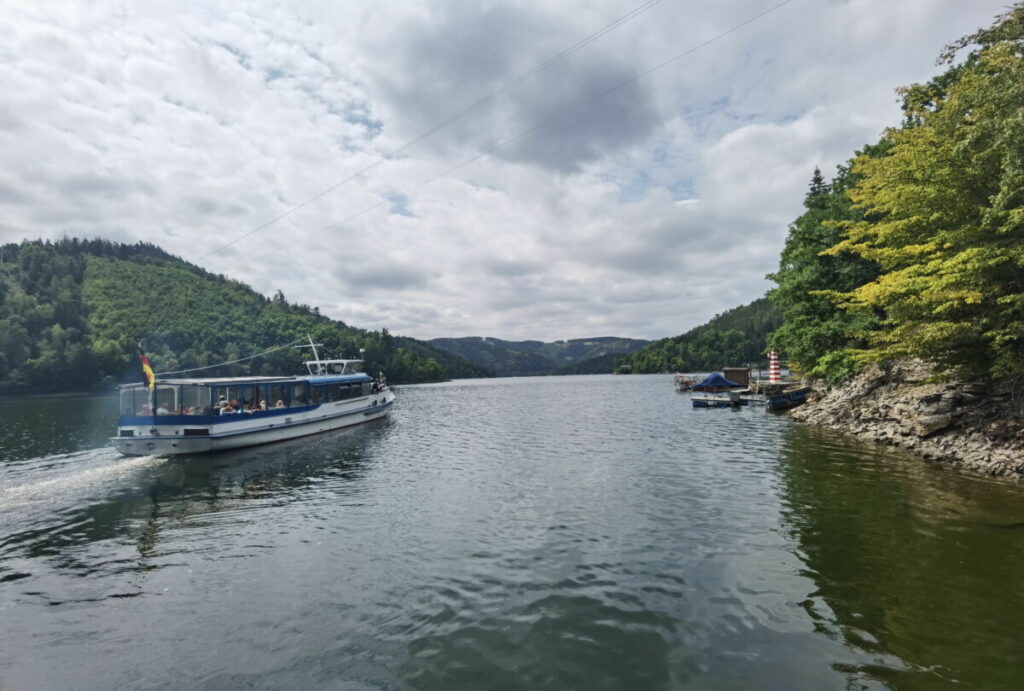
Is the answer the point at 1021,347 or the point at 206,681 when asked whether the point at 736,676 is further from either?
the point at 1021,347

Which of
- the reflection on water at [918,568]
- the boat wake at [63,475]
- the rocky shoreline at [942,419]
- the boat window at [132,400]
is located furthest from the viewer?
the boat window at [132,400]

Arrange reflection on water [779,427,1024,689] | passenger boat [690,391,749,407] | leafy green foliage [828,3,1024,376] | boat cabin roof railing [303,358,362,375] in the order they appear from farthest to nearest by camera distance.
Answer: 1. passenger boat [690,391,749,407]
2. boat cabin roof railing [303,358,362,375]
3. leafy green foliage [828,3,1024,376]
4. reflection on water [779,427,1024,689]

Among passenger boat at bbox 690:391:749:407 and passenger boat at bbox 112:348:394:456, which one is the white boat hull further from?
passenger boat at bbox 690:391:749:407

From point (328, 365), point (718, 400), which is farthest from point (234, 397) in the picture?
point (718, 400)

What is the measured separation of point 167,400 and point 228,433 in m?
4.76

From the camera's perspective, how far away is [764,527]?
1495cm

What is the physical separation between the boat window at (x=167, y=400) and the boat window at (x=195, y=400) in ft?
1.74

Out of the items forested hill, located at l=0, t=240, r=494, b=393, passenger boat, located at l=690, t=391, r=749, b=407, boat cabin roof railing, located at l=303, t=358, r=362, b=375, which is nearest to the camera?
boat cabin roof railing, located at l=303, t=358, r=362, b=375

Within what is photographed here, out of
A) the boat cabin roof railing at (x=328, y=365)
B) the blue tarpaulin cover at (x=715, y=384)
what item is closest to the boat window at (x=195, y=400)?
the boat cabin roof railing at (x=328, y=365)

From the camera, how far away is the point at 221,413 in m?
34.7

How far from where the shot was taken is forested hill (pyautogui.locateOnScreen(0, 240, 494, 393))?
122m

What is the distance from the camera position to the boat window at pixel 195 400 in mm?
33438

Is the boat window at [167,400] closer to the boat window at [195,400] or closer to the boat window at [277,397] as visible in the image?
the boat window at [195,400]

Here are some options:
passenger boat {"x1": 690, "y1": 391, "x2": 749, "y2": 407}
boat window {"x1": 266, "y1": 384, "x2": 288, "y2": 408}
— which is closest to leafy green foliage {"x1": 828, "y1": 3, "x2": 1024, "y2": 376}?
passenger boat {"x1": 690, "y1": 391, "x2": 749, "y2": 407}
